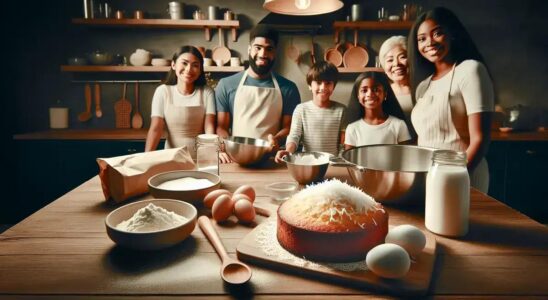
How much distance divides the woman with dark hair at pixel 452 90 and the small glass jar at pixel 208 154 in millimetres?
1047

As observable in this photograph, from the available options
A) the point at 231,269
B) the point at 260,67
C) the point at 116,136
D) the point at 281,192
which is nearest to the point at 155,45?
the point at 116,136

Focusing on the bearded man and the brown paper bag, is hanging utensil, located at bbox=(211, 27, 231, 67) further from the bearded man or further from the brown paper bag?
the brown paper bag

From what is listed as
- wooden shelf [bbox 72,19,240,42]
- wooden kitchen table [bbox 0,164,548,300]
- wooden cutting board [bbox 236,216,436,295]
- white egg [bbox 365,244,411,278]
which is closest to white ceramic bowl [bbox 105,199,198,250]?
wooden kitchen table [bbox 0,164,548,300]

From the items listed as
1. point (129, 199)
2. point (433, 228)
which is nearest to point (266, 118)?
point (129, 199)

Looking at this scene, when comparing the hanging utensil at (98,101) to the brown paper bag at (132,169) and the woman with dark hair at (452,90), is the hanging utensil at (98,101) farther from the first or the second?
the woman with dark hair at (452,90)

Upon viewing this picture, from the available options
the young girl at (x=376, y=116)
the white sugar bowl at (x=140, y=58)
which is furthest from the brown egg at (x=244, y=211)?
the white sugar bowl at (x=140, y=58)

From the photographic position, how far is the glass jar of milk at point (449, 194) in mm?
891

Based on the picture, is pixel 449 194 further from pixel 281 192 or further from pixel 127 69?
pixel 127 69

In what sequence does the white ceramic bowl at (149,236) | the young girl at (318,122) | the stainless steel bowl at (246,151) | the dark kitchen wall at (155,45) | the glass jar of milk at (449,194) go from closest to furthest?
the white ceramic bowl at (149,236), the glass jar of milk at (449,194), the stainless steel bowl at (246,151), the young girl at (318,122), the dark kitchen wall at (155,45)

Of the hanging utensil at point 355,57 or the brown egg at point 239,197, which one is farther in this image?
the hanging utensil at point 355,57

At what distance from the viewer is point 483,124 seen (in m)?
1.60

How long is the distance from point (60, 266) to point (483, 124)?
1.61 m

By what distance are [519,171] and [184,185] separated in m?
3.23

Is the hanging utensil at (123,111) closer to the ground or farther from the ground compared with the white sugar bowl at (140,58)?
closer to the ground
